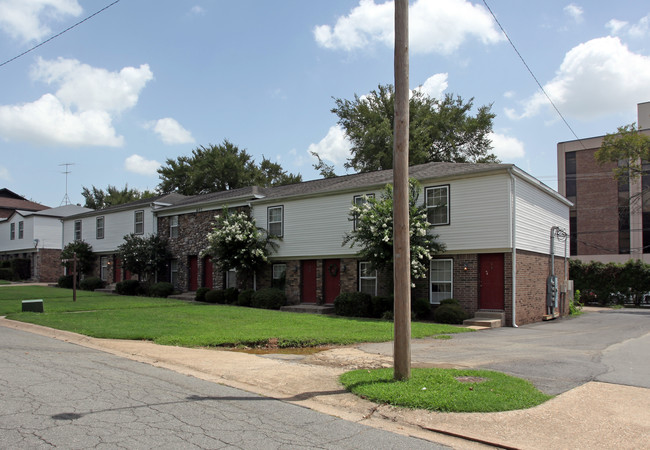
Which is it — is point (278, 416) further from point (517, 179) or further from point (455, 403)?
point (517, 179)

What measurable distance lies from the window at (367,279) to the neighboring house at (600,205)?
32.2 meters

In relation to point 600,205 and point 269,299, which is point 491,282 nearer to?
point 269,299

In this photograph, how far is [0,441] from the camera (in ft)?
16.0

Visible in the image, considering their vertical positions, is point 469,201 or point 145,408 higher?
point 469,201

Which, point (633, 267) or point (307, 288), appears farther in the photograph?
point (633, 267)

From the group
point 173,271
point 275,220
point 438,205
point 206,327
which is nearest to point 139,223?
point 173,271

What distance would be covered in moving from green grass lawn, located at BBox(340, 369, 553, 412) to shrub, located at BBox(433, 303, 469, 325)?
948 centimetres

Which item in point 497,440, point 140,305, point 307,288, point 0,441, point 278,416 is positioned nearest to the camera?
point 0,441

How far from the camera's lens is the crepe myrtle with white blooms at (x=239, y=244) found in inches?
961

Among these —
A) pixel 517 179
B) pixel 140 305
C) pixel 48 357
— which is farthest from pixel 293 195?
pixel 48 357

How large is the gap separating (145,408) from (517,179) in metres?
→ 15.7

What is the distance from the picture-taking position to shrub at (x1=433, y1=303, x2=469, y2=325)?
1761cm

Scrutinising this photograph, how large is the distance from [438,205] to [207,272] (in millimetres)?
14602

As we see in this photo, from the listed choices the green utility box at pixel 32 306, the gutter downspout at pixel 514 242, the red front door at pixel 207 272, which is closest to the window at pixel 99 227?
the red front door at pixel 207 272
